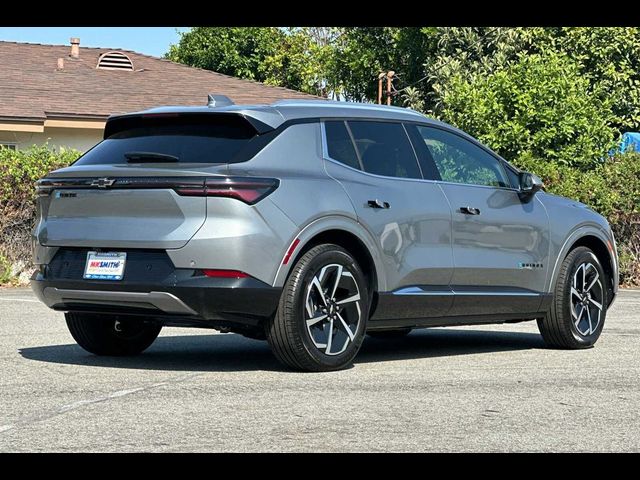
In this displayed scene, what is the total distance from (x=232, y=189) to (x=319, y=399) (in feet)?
4.96

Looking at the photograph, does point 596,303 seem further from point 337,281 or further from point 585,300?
point 337,281

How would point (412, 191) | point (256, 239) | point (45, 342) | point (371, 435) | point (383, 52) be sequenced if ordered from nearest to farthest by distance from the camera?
point (371, 435)
point (256, 239)
point (412, 191)
point (45, 342)
point (383, 52)

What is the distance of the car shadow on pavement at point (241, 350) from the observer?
9.35 metres

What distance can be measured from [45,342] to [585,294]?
177 inches

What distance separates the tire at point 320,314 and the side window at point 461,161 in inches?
57.0

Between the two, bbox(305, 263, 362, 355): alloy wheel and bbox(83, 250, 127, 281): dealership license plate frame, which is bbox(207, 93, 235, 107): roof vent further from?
bbox(305, 263, 362, 355): alloy wheel

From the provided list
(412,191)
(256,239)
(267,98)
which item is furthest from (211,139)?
(267,98)

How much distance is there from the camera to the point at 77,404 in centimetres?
732

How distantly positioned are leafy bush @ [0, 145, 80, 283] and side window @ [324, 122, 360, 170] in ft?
32.9

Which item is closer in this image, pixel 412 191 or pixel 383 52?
pixel 412 191
